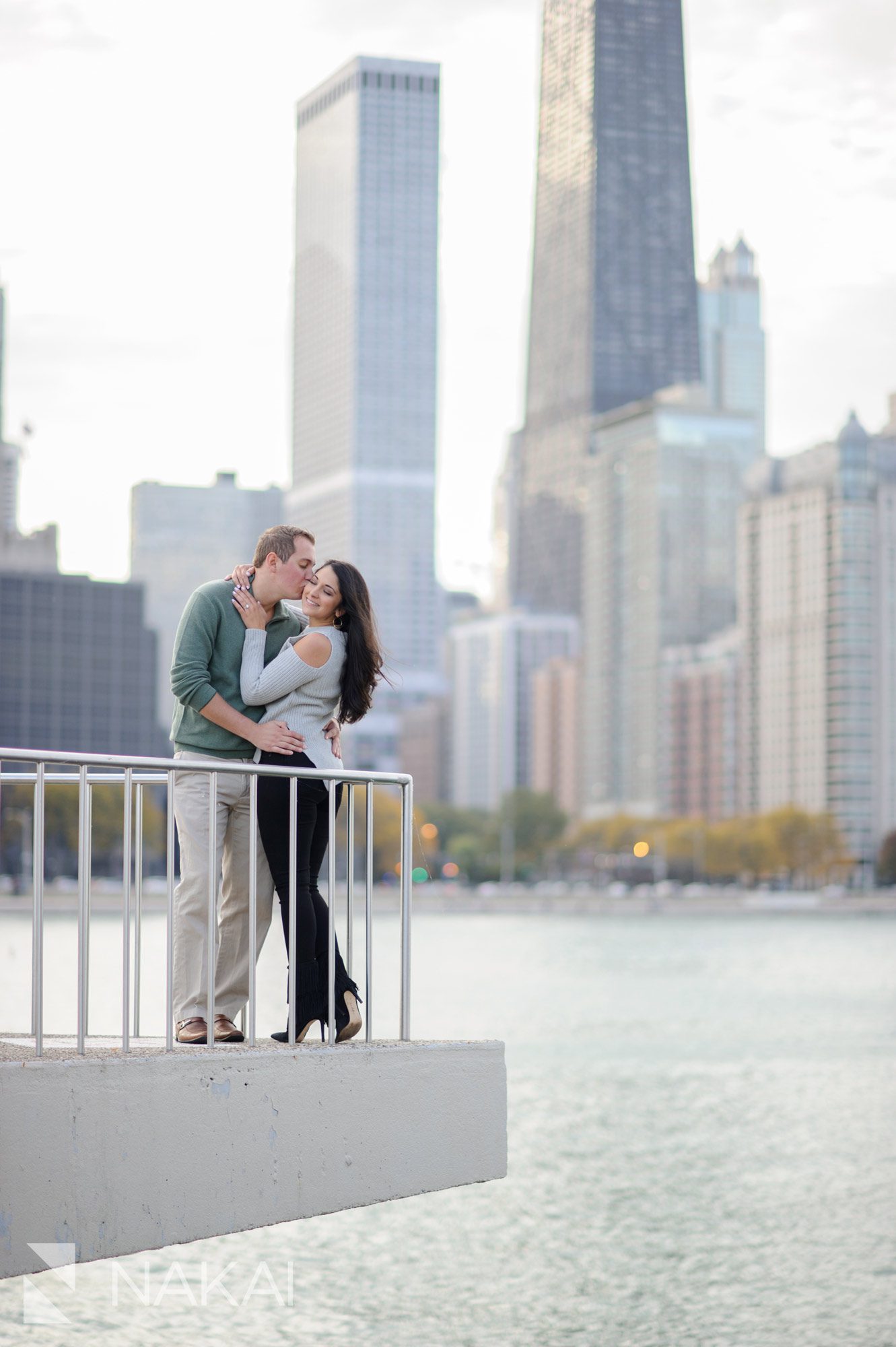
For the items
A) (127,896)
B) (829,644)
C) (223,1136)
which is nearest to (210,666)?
(127,896)

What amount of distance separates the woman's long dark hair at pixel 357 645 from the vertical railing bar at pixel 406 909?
0.41 metres

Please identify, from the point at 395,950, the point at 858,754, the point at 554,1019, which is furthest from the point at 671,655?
the point at 554,1019

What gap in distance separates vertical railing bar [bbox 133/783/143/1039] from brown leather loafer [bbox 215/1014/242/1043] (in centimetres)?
34

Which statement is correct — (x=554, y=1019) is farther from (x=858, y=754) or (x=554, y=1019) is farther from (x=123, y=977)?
(x=858, y=754)

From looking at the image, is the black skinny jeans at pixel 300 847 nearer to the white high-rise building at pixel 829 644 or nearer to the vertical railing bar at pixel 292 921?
the vertical railing bar at pixel 292 921

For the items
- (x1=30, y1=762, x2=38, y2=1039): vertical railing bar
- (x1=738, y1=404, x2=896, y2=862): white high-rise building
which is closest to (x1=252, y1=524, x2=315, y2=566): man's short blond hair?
(x1=30, y1=762, x2=38, y2=1039): vertical railing bar

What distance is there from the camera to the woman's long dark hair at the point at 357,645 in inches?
268

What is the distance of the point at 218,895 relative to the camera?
684 centimetres

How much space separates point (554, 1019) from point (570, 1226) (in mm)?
24712

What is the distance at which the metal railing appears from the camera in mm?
5660

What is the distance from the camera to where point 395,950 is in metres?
77.7

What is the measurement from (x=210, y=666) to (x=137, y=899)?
0.93 m

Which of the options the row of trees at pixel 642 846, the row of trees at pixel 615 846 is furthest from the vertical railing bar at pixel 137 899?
the row of trees at pixel 642 846

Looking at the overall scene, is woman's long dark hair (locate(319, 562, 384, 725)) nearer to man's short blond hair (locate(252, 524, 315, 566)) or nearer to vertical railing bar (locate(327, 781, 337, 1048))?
man's short blond hair (locate(252, 524, 315, 566))
